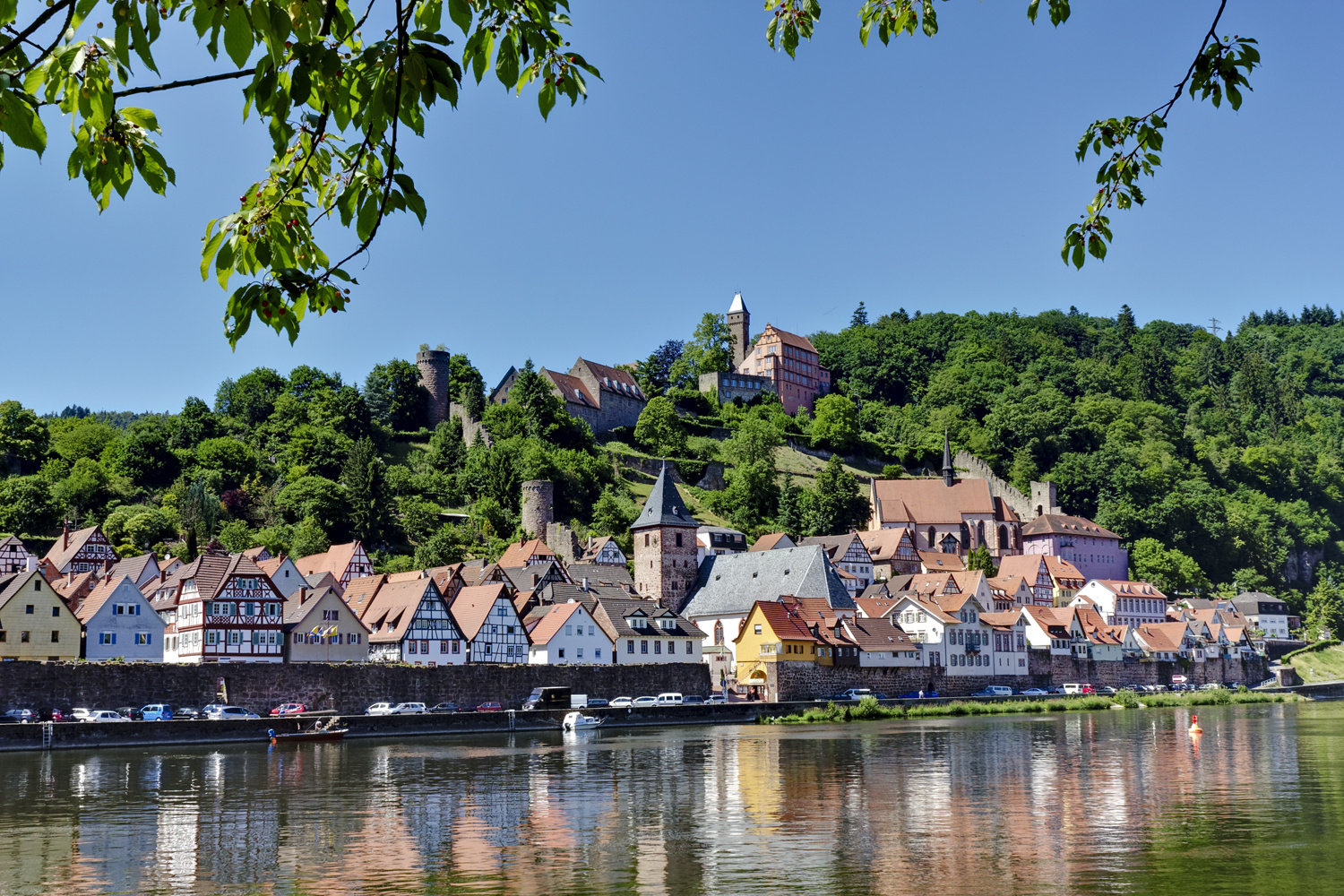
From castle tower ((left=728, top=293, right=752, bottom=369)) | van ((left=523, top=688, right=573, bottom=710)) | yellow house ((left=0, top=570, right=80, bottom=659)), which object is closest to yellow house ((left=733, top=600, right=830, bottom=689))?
van ((left=523, top=688, right=573, bottom=710))

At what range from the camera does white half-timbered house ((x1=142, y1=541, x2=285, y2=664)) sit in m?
60.1

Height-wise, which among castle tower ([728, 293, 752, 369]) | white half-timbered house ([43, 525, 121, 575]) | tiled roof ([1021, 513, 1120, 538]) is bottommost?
white half-timbered house ([43, 525, 121, 575])

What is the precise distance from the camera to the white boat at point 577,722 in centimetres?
5450

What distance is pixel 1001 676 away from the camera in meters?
81.7

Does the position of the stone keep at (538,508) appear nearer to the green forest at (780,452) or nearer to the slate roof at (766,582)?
the green forest at (780,452)

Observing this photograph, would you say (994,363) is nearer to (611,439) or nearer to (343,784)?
(611,439)

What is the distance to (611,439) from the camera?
416ft

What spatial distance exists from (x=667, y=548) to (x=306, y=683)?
104 feet

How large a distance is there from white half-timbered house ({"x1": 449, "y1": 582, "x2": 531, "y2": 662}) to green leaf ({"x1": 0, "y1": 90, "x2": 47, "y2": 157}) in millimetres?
64242

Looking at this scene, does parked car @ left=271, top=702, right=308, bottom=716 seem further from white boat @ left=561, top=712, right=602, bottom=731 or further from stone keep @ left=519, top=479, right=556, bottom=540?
stone keep @ left=519, top=479, right=556, bottom=540

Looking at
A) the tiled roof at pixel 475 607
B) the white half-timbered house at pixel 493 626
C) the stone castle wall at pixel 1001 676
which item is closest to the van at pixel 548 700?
the white half-timbered house at pixel 493 626

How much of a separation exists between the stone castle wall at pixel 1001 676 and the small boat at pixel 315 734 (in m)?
26.7

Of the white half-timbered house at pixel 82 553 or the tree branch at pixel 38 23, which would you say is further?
the white half-timbered house at pixel 82 553

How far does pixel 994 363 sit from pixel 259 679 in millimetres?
126554
